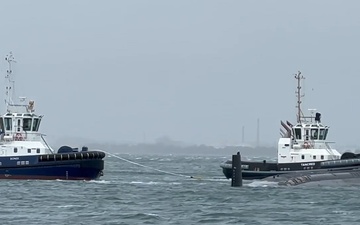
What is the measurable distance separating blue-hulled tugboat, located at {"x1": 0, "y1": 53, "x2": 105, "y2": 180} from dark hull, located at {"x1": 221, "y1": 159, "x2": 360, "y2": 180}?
39.5 feet

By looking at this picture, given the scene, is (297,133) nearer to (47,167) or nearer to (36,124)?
(47,167)

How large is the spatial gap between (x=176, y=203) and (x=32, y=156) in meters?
17.9

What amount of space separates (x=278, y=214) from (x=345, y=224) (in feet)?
15.7

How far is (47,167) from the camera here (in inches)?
2913

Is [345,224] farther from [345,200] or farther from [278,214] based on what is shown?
[345,200]

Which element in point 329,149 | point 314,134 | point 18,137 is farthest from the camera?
point 329,149

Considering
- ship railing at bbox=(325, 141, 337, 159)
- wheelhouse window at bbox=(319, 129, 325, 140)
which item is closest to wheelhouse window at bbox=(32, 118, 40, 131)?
wheelhouse window at bbox=(319, 129, 325, 140)

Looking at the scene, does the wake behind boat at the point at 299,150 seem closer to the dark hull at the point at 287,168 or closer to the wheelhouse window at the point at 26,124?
the dark hull at the point at 287,168

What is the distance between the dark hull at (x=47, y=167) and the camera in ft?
242

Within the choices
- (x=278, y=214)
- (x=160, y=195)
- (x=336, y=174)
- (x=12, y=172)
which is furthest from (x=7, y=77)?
(x=278, y=214)

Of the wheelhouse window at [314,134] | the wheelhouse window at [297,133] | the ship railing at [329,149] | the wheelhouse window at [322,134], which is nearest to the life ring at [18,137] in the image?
the wheelhouse window at [297,133]

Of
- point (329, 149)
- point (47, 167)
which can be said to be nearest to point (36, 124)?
point (47, 167)

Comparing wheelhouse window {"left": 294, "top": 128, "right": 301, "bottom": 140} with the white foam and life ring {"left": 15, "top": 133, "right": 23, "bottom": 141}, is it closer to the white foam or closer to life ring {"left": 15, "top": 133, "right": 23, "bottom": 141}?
the white foam

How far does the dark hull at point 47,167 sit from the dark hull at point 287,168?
12.7 m
